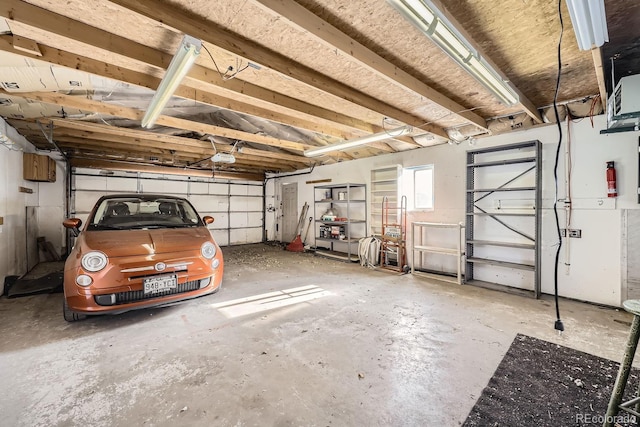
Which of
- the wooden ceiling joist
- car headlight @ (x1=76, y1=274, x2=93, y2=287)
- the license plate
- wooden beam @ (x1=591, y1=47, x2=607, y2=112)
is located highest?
the wooden ceiling joist

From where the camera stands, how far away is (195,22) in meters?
1.91

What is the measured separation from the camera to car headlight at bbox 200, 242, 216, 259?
303 cm

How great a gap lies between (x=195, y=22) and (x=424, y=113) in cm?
309

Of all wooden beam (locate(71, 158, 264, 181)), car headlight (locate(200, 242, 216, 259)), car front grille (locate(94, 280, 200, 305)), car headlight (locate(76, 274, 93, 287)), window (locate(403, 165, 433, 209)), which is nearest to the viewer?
car headlight (locate(76, 274, 93, 287))

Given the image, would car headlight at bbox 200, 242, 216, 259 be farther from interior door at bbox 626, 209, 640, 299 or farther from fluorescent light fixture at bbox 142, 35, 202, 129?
interior door at bbox 626, 209, 640, 299

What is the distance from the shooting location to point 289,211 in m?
8.80

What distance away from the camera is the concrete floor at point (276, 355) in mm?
1584

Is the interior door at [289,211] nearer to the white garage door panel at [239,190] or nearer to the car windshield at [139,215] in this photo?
the white garage door panel at [239,190]

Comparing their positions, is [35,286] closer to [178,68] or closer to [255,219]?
[178,68]

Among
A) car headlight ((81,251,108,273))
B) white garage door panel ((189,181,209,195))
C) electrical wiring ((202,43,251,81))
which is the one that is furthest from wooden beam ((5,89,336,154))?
white garage door panel ((189,181,209,195))

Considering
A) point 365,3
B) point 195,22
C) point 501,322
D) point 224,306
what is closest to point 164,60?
point 195,22

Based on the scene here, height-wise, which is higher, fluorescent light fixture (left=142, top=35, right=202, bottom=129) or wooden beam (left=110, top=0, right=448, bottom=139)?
wooden beam (left=110, top=0, right=448, bottom=139)

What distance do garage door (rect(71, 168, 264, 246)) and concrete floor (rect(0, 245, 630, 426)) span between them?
14.2ft

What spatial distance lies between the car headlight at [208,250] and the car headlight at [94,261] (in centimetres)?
87
